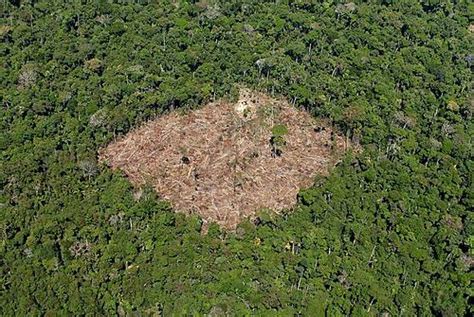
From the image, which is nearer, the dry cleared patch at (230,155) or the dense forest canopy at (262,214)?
the dense forest canopy at (262,214)

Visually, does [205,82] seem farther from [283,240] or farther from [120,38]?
[283,240]

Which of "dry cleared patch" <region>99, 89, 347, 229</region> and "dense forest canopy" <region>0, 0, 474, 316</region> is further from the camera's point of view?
"dry cleared patch" <region>99, 89, 347, 229</region>

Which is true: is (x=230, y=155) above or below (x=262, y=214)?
above

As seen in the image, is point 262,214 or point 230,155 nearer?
point 262,214

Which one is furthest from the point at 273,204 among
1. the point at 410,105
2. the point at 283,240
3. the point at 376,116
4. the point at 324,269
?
the point at 410,105
